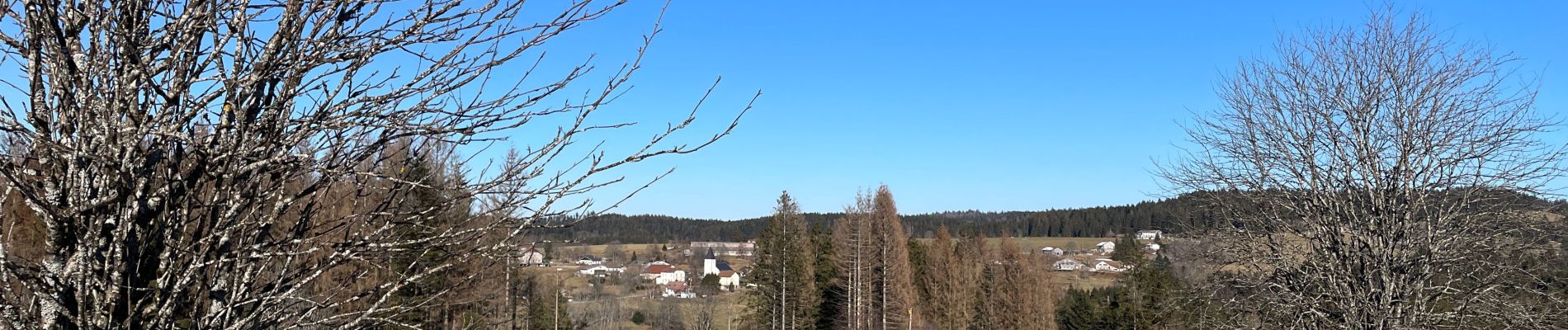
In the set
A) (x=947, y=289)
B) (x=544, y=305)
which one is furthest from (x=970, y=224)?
(x=544, y=305)

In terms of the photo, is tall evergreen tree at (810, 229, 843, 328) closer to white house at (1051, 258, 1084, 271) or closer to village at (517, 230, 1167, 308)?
village at (517, 230, 1167, 308)

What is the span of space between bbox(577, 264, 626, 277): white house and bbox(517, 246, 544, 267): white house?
2065 inches

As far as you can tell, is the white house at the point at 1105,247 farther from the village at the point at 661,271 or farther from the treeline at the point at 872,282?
the treeline at the point at 872,282

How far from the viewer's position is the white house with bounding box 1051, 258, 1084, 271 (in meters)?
70.8

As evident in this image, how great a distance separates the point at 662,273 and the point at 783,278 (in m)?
45.4

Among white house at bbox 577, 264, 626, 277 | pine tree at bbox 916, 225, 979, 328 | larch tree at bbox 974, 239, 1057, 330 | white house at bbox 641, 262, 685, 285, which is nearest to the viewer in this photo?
larch tree at bbox 974, 239, 1057, 330

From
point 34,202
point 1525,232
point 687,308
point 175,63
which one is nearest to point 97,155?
point 34,202

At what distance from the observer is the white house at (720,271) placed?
237ft

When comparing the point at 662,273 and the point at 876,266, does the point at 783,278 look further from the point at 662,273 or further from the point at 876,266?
the point at 662,273

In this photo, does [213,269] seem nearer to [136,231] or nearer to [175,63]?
[136,231]

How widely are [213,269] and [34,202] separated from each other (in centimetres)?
42

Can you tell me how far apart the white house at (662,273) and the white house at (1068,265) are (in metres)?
30.4

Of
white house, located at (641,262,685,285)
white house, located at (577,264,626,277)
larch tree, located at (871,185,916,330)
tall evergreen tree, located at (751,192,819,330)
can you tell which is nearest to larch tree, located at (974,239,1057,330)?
larch tree, located at (871,185,916,330)

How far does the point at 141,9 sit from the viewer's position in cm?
226
